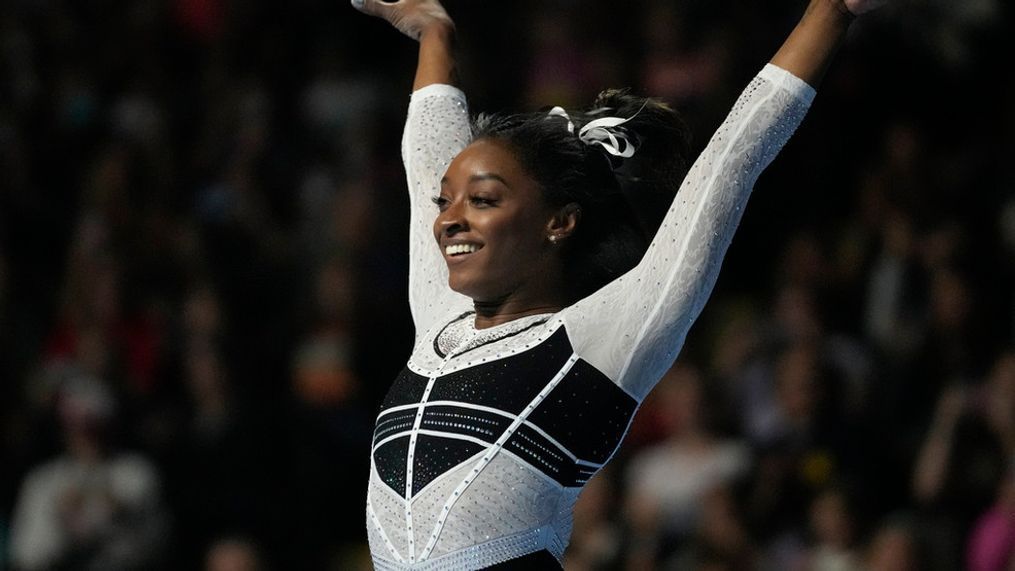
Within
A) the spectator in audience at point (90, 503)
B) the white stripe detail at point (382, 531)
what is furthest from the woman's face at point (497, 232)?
the spectator in audience at point (90, 503)

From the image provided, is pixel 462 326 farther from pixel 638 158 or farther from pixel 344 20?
pixel 344 20

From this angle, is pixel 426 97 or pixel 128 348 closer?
pixel 426 97

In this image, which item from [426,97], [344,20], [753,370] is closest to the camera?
[426,97]

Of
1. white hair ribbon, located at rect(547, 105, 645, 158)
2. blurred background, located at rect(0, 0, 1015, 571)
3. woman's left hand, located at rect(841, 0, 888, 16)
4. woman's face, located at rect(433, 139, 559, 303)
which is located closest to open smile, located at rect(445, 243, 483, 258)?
woman's face, located at rect(433, 139, 559, 303)

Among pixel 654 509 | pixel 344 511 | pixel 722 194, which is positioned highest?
pixel 722 194

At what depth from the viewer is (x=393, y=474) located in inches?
122

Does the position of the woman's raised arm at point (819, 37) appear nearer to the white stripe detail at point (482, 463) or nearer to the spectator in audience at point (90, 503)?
the white stripe detail at point (482, 463)

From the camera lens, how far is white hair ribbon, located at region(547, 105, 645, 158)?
3176 mm

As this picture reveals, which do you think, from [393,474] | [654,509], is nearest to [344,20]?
[654,509]

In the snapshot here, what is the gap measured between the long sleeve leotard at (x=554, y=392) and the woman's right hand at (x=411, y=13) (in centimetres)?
101

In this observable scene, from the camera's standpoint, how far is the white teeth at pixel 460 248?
10.2 feet

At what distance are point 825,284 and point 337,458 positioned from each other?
2090 millimetres

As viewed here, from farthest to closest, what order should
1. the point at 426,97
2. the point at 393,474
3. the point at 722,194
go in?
1. the point at 426,97
2. the point at 393,474
3. the point at 722,194

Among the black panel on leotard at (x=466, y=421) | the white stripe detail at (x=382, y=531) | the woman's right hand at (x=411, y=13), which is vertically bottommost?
the white stripe detail at (x=382, y=531)
